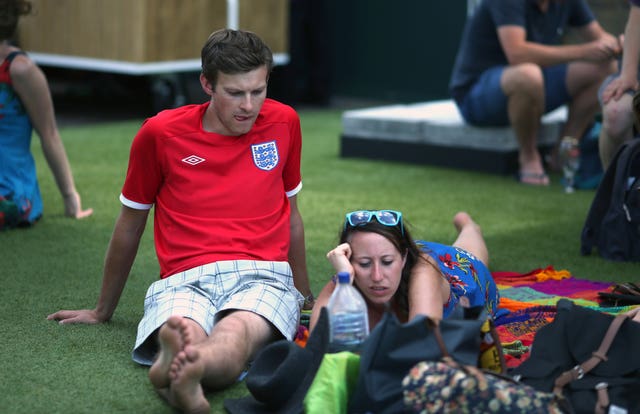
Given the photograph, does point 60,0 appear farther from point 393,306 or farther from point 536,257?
point 393,306

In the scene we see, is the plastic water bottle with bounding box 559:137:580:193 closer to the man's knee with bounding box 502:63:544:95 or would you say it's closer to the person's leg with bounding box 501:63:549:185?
the person's leg with bounding box 501:63:549:185

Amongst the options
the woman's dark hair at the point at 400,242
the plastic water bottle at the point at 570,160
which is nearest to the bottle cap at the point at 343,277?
the woman's dark hair at the point at 400,242

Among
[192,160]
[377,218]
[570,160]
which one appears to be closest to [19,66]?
[192,160]

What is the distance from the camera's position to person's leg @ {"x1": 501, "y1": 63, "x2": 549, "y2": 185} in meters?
6.01

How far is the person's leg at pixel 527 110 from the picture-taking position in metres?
6.01

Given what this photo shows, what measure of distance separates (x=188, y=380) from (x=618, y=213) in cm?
238

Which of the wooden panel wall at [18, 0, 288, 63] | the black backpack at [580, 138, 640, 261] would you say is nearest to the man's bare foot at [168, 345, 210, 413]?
the black backpack at [580, 138, 640, 261]

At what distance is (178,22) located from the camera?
856cm

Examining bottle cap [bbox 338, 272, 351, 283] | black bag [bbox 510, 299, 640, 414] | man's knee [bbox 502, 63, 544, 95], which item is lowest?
man's knee [bbox 502, 63, 544, 95]

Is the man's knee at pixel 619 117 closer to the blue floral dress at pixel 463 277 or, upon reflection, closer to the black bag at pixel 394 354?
the blue floral dress at pixel 463 277

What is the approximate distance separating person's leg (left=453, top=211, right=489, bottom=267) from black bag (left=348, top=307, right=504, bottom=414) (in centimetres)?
139

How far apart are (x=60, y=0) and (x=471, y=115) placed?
4.08 metres

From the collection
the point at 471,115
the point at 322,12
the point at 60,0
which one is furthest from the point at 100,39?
the point at 471,115

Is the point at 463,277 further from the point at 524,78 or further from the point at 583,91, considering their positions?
the point at 583,91
